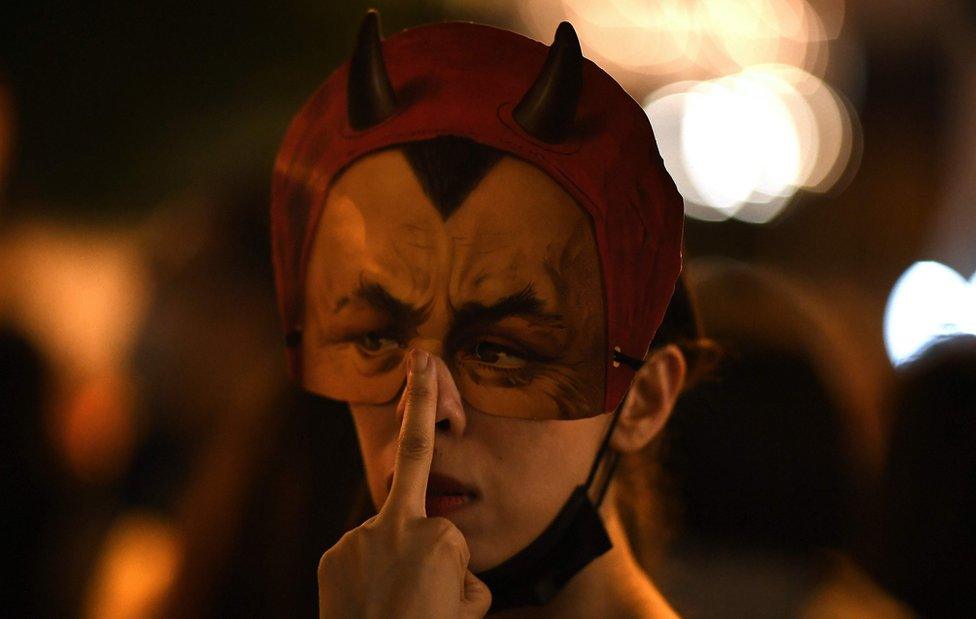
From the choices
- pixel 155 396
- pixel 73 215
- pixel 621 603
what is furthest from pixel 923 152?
pixel 73 215

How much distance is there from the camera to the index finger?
72 centimetres

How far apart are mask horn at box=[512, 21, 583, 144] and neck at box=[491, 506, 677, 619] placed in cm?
43

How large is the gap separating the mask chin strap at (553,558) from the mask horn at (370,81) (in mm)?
400

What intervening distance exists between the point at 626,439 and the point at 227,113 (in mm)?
895

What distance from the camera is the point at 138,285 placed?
1531mm

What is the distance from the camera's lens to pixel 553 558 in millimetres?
871

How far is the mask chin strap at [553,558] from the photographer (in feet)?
2.80

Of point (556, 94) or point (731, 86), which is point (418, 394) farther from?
point (731, 86)

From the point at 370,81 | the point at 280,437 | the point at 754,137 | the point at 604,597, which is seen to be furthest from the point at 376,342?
the point at 754,137

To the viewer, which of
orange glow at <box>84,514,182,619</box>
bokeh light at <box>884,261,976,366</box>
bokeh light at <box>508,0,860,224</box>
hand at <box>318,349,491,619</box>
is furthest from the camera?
bokeh light at <box>508,0,860,224</box>

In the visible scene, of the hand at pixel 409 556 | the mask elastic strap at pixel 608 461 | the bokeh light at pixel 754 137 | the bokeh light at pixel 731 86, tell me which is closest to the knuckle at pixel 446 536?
the hand at pixel 409 556

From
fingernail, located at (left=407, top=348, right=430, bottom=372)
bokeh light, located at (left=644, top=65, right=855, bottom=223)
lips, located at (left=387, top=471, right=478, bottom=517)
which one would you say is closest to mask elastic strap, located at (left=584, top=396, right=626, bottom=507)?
lips, located at (left=387, top=471, right=478, bottom=517)

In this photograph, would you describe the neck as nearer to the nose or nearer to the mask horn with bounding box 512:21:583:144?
the nose

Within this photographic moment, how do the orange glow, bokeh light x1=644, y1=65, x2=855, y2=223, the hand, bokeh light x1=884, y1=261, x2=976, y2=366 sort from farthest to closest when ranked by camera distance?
bokeh light x1=644, y1=65, x2=855, y2=223 → the orange glow → bokeh light x1=884, y1=261, x2=976, y2=366 → the hand
